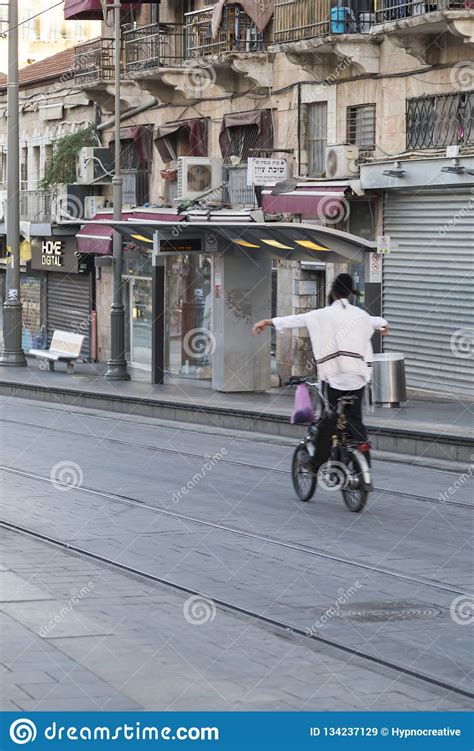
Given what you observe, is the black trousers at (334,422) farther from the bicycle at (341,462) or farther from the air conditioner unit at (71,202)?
the air conditioner unit at (71,202)

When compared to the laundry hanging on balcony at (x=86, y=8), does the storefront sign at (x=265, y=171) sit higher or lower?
lower

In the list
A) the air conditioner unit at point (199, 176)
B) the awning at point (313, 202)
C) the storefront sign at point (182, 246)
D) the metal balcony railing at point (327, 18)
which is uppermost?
the metal balcony railing at point (327, 18)

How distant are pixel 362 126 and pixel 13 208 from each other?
11.8 m

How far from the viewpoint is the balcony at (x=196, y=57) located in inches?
1241

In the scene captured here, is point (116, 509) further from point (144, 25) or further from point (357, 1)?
point (144, 25)

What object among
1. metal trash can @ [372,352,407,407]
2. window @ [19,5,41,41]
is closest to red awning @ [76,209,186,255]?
metal trash can @ [372,352,407,407]

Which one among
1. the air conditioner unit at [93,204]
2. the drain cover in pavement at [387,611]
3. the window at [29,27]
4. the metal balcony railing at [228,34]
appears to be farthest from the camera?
the window at [29,27]

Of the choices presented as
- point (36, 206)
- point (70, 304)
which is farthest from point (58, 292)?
point (36, 206)

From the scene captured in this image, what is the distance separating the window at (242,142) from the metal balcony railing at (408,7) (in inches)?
260

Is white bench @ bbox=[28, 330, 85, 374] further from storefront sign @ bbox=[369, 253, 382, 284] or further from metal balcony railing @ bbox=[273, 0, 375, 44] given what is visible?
metal balcony railing @ bbox=[273, 0, 375, 44]

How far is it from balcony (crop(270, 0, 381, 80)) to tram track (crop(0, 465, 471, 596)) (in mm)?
13883

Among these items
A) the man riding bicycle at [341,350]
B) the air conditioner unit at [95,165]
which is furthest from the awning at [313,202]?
the man riding bicycle at [341,350]

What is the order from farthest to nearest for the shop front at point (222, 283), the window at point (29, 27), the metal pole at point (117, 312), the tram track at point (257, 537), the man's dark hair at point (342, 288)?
the window at point (29, 27)
the metal pole at point (117, 312)
the shop front at point (222, 283)
the man's dark hair at point (342, 288)
the tram track at point (257, 537)

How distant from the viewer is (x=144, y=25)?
37.1 metres
